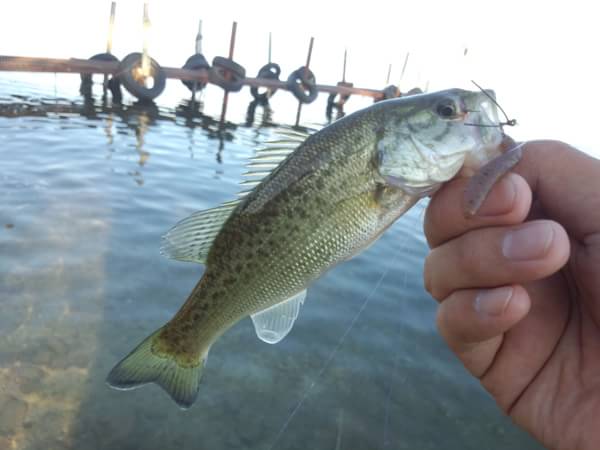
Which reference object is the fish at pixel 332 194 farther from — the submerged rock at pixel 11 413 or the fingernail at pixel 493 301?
the submerged rock at pixel 11 413


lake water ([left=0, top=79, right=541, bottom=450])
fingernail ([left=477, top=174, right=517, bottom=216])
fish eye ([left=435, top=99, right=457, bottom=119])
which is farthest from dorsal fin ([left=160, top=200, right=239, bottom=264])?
fingernail ([left=477, top=174, right=517, bottom=216])

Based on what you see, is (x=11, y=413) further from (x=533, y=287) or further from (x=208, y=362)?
(x=533, y=287)

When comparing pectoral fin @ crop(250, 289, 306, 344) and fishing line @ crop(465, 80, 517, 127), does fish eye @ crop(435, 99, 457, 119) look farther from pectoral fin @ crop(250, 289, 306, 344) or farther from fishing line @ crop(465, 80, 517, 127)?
pectoral fin @ crop(250, 289, 306, 344)

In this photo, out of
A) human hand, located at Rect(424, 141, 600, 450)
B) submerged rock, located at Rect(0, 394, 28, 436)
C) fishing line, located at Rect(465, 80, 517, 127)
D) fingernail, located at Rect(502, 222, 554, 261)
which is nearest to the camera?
fingernail, located at Rect(502, 222, 554, 261)

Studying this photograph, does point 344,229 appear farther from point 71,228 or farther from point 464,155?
point 71,228

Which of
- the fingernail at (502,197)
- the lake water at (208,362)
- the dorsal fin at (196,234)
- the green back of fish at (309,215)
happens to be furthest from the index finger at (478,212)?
the dorsal fin at (196,234)

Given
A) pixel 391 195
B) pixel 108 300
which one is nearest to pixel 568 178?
pixel 391 195
